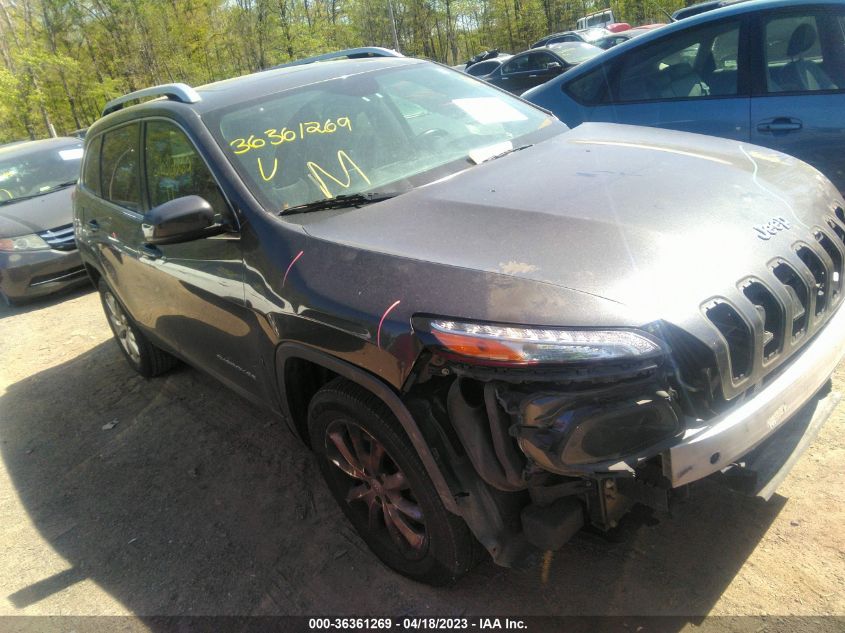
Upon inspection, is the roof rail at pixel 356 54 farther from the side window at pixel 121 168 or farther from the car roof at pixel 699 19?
the car roof at pixel 699 19

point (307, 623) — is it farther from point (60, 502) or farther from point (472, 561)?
point (60, 502)

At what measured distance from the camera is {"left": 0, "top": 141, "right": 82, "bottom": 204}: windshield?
8422 mm

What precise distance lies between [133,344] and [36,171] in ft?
16.8

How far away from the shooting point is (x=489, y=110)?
359cm

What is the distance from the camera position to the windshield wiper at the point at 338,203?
2705 mm

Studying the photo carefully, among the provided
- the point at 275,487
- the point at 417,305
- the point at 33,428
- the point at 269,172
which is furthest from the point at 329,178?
the point at 33,428

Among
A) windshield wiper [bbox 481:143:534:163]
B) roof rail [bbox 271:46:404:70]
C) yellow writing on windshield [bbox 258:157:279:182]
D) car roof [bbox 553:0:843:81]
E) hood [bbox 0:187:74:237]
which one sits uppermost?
roof rail [bbox 271:46:404:70]

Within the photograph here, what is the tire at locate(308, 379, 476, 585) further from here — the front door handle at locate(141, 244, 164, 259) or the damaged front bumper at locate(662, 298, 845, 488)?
Answer: the front door handle at locate(141, 244, 164, 259)

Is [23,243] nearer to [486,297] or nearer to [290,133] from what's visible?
[290,133]

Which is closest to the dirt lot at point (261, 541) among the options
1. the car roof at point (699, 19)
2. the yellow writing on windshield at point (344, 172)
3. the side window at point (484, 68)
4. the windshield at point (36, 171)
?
the yellow writing on windshield at point (344, 172)

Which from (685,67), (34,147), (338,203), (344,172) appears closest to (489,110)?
(344,172)

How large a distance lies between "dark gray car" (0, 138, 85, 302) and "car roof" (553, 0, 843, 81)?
18.2 feet

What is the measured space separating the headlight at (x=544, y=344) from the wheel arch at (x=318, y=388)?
34 cm

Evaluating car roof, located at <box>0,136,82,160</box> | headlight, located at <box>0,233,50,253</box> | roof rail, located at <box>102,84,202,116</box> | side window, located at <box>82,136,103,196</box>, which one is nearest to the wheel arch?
roof rail, located at <box>102,84,202,116</box>
